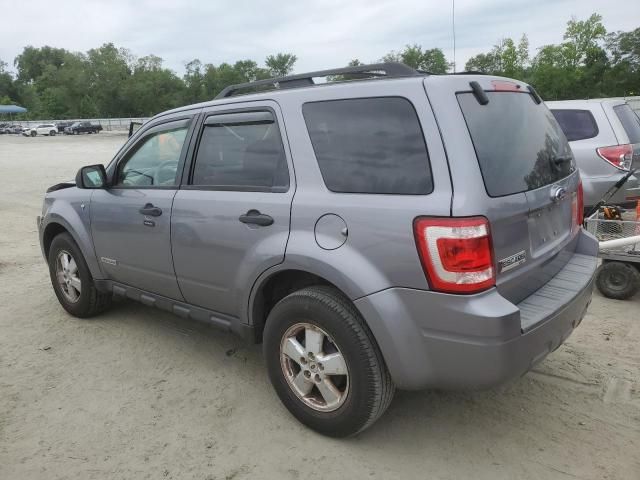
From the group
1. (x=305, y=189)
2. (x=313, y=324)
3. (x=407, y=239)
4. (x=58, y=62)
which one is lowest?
(x=313, y=324)

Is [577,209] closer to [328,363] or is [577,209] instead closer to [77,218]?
[328,363]

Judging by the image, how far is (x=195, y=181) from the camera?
3.52 m

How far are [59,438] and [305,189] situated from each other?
6.45ft

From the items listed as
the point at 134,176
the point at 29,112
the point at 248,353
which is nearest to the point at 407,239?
the point at 248,353

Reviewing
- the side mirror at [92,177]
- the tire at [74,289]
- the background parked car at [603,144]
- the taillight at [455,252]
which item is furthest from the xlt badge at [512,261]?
the background parked car at [603,144]

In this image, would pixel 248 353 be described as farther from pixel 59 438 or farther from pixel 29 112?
pixel 29 112

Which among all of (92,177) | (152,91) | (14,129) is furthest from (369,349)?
(152,91)

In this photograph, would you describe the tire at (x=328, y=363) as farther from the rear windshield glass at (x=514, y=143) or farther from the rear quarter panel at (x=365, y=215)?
the rear windshield glass at (x=514, y=143)

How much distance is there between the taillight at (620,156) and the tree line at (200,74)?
39.5 meters

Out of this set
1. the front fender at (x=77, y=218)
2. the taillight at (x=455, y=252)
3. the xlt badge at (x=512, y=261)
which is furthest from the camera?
the front fender at (x=77, y=218)

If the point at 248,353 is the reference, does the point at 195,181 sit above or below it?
above

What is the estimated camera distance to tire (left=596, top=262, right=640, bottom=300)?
193 inches

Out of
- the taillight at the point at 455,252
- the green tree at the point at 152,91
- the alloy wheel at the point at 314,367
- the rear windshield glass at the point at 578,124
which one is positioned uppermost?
the green tree at the point at 152,91

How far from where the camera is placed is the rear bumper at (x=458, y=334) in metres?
2.35
